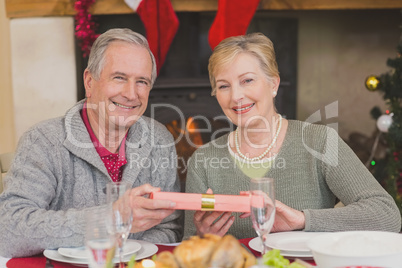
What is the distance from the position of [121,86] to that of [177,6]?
130cm

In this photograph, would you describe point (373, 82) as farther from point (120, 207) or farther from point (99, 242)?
point (99, 242)

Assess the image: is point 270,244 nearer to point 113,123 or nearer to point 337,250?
point 337,250

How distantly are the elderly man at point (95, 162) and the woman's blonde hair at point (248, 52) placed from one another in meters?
0.23

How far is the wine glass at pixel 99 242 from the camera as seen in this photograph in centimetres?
96

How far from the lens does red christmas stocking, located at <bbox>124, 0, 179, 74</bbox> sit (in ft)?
9.45

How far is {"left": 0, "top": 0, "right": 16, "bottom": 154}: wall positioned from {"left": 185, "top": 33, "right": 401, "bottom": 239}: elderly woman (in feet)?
5.53

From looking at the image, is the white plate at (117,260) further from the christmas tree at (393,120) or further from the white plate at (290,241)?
the christmas tree at (393,120)

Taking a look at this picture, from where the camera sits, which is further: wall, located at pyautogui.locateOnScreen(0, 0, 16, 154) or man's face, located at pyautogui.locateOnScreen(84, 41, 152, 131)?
wall, located at pyautogui.locateOnScreen(0, 0, 16, 154)

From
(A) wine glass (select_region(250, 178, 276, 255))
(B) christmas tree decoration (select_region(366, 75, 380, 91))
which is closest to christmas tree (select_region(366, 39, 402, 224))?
(B) christmas tree decoration (select_region(366, 75, 380, 91))

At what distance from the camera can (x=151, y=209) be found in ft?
4.38

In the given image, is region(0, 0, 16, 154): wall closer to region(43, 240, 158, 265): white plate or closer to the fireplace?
the fireplace

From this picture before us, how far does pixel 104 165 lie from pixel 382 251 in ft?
3.01

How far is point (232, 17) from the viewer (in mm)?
2781

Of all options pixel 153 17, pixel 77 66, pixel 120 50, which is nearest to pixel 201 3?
pixel 153 17
